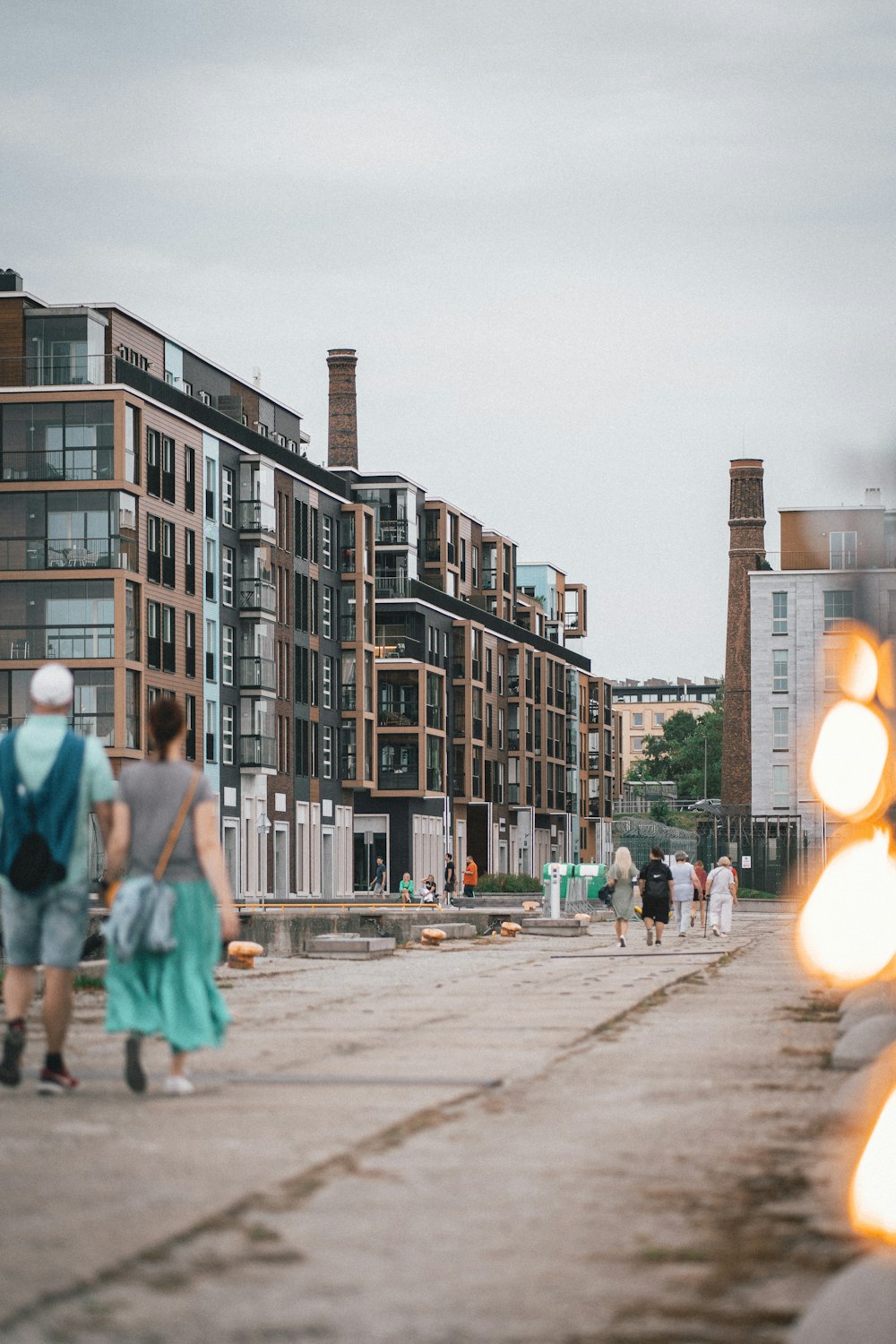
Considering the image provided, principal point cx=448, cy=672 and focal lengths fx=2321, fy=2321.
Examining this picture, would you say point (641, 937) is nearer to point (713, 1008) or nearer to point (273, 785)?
point (713, 1008)

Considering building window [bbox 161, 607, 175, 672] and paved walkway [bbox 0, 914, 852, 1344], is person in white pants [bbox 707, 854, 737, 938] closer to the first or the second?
building window [bbox 161, 607, 175, 672]

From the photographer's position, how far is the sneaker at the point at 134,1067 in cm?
1029

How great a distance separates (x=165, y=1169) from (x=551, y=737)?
392 ft

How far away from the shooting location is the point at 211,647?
2985 inches

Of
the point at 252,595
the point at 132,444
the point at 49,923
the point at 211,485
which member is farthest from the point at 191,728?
the point at 49,923

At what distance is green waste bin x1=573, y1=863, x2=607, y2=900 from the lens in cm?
7675

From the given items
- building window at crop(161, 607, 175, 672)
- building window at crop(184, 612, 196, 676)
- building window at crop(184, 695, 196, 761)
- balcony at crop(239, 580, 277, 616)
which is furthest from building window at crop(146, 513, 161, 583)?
balcony at crop(239, 580, 277, 616)

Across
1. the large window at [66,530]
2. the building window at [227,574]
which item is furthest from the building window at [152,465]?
the building window at [227,574]

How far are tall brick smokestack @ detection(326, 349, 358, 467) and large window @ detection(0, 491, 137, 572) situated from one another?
34.0 m

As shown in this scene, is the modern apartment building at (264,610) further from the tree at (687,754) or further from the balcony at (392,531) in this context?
the tree at (687,754)

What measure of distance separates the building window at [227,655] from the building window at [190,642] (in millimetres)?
3476

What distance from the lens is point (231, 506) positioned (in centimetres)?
7906

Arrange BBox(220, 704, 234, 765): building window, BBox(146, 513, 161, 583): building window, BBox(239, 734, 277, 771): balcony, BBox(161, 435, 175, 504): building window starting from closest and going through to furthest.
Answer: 1. BBox(146, 513, 161, 583): building window
2. BBox(161, 435, 175, 504): building window
3. BBox(220, 704, 234, 765): building window
4. BBox(239, 734, 277, 771): balcony

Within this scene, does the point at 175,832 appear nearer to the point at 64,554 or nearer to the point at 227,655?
the point at 64,554
